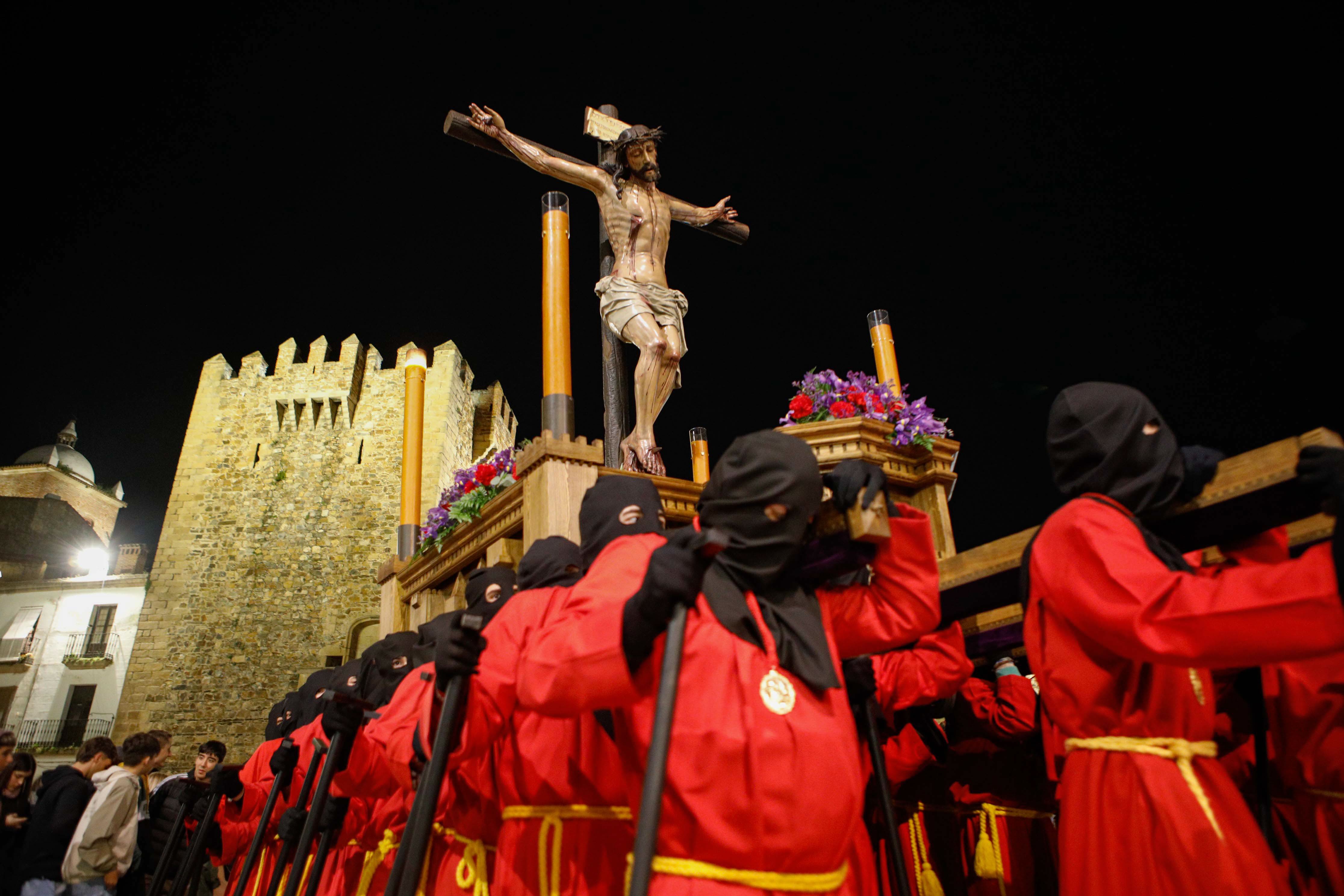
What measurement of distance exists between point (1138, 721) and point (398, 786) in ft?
10.9

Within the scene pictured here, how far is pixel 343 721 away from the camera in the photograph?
3359 mm

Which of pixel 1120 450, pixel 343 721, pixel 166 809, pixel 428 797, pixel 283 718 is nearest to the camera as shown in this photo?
pixel 1120 450

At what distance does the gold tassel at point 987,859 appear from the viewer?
4145 mm

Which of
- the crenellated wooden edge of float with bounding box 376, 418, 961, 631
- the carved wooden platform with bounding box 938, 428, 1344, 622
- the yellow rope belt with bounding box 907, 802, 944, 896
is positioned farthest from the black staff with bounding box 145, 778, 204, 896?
the carved wooden platform with bounding box 938, 428, 1344, 622

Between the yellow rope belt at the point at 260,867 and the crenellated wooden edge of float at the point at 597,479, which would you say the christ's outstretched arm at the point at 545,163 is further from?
the yellow rope belt at the point at 260,867

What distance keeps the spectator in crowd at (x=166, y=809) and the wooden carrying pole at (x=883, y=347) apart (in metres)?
5.55

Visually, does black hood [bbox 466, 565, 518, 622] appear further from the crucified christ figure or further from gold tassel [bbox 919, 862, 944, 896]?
gold tassel [bbox 919, 862, 944, 896]

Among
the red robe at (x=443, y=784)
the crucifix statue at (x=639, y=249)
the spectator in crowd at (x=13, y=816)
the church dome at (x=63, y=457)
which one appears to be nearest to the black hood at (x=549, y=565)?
the red robe at (x=443, y=784)

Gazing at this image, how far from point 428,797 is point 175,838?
462 centimetres

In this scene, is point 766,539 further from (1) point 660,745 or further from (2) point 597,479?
(2) point 597,479

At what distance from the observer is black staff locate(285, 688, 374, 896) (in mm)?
3188

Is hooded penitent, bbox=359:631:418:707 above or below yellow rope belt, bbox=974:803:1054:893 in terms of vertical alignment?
above

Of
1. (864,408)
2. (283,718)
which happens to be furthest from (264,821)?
(864,408)

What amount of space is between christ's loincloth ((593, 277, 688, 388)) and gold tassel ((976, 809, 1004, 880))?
301 cm
